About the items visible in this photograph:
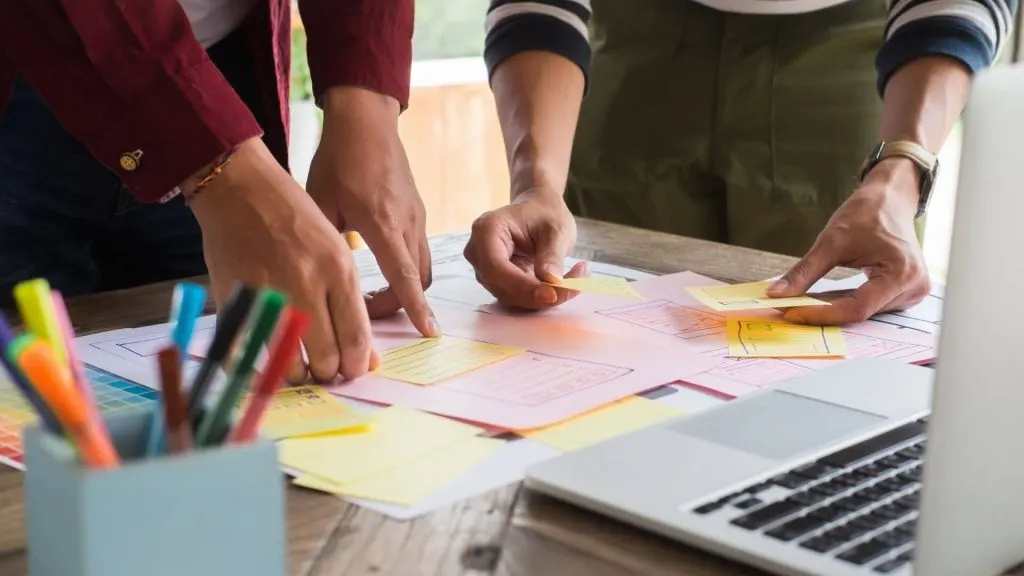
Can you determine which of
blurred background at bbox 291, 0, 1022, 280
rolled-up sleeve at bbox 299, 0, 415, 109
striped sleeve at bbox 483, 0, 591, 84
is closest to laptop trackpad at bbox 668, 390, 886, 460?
rolled-up sleeve at bbox 299, 0, 415, 109

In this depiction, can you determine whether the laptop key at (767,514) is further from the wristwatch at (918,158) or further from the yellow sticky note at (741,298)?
the wristwatch at (918,158)

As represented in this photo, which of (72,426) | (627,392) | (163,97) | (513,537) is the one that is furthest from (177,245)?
(72,426)

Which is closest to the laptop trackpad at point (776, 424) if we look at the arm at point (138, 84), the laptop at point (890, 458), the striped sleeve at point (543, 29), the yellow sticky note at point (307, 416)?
the laptop at point (890, 458)

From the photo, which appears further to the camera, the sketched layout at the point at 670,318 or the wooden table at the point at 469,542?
the sketched layout at the point at 670,318

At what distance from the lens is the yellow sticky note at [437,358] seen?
0.88 m

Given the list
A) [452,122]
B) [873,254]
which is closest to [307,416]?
[873,254]

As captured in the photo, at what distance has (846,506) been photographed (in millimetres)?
578

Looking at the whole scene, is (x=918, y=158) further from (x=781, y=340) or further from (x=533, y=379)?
(x=533, y=379)

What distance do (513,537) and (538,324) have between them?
1.55 feet

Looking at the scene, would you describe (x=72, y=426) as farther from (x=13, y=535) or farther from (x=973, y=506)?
(x=973, y=506)

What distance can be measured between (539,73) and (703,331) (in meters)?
0.56

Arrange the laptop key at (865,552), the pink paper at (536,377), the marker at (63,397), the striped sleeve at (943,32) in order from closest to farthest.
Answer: the marker at (63,397)
the laptop key at (865,552)
the pink paper at (536,377)
the striped sleeve at (943,32)

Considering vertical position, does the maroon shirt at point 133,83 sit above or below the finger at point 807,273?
above

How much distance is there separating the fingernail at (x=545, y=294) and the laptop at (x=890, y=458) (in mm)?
Result: 337
